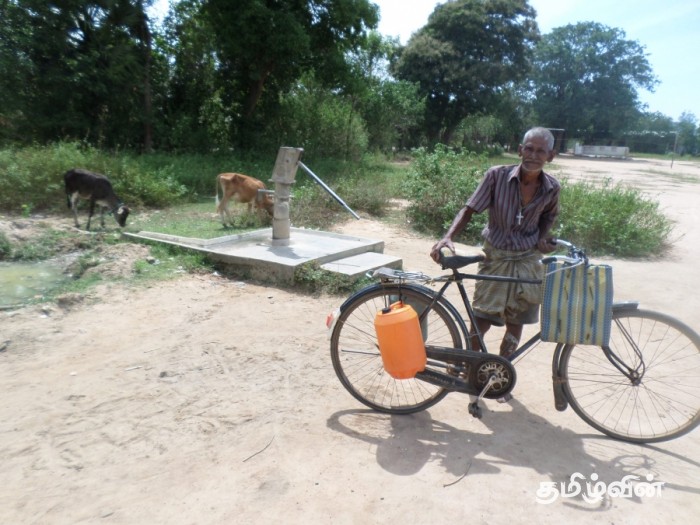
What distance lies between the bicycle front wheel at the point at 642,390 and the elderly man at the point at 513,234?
15.5 inches

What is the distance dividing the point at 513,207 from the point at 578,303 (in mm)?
694

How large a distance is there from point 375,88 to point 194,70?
9.72 metres

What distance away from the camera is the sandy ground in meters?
2.31

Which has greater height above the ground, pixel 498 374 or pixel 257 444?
pixel 498 374

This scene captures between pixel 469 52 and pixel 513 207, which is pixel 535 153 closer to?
pixel 513 207

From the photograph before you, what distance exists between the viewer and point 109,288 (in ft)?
17.1

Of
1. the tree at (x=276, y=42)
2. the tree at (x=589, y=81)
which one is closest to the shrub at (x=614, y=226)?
the tree at (x=276, y=42)

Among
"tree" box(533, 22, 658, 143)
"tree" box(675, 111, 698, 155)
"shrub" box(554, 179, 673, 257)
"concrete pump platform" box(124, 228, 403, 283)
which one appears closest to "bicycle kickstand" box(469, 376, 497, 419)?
"concrete pump platform" box(124, 228, 403, 283)

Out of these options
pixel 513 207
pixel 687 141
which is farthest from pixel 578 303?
pixel 687 141

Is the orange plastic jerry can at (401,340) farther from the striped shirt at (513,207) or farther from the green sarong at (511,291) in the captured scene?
the striped shirt at (513,207)

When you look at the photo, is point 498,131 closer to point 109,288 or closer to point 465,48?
point 465,48

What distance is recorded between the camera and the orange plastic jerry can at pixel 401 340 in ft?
8.91

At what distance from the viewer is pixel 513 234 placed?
302 cm

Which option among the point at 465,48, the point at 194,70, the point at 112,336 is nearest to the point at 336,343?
the point at 112,336
